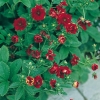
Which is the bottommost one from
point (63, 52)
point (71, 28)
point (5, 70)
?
point (63, 52)

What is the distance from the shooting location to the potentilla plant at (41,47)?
233cm

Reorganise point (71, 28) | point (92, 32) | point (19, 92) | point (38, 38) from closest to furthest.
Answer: point (19, 92) < point (71, 28) < point (38, 38) < point (92, 32)

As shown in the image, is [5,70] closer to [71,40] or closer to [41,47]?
[41,47]

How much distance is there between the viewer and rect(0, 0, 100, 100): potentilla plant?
233cm

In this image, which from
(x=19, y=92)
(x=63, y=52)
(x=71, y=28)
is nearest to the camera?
(x=19, y=92)

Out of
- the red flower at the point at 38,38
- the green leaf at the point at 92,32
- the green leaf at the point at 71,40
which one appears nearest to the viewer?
the red flower at the point at 38,38

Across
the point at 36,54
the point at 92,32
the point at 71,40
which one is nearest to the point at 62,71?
the point at 36,54

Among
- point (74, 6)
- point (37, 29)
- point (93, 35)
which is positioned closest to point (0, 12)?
point (37, 29)

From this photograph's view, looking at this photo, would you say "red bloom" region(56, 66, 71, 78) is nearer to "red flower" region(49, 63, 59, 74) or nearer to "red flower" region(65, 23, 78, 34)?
"red flower" region(49, 63, 59, 74)

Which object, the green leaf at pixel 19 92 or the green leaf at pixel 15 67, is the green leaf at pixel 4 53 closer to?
the green leaf at pixel 15 67

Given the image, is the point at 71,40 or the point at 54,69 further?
the point at 71,40

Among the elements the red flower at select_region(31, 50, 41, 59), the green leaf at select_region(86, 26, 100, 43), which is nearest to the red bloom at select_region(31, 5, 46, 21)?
the red flower at select_region(31, 50, 41, 59)

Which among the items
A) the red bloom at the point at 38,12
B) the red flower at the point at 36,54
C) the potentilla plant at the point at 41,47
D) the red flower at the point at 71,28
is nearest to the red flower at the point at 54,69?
the potentilla plant at the point at 41,47

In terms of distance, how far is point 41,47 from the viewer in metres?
2.69
